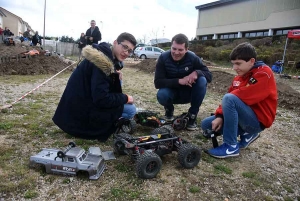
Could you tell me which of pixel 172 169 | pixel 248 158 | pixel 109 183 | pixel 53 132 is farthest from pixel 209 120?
pixel 53 132

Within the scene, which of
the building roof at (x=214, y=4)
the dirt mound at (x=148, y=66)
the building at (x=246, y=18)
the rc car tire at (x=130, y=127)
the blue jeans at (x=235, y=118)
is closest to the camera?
the blue jeans at (x=235, y=118)

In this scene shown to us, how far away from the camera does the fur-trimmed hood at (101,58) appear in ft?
9.54

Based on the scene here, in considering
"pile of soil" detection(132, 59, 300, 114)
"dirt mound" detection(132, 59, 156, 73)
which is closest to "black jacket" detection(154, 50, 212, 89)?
"pile of soil" detection(132, 59, 300, 114)

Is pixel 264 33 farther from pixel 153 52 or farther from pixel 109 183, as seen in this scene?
pixel 109 183

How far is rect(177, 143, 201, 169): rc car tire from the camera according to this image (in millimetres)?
2719

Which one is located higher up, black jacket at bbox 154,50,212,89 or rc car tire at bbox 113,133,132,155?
black jacket at bbox 154,50,212,89

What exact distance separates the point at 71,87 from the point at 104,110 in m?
0.52

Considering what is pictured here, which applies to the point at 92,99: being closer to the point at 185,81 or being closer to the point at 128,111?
the point at 128,111

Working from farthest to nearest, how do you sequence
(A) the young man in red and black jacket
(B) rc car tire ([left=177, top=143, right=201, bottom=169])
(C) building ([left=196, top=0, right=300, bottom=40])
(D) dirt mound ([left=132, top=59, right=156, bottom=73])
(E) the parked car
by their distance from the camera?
(C) building ([left=196, top=0, right=300, bottom=40])
(E) the parked car
(D) dirt mound ([left=132, top=59, right=156, bottom=73])
(A) the young man in red and black jacket
(B) rc car tire ([left=177, top=143, right=201, bottom=169])

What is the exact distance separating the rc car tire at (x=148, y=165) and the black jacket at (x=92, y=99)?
0.94 meters

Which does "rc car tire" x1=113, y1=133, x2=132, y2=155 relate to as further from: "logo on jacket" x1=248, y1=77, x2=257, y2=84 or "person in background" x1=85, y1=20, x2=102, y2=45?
"person in background" x1=85, y1=20, x2=102, y2=45

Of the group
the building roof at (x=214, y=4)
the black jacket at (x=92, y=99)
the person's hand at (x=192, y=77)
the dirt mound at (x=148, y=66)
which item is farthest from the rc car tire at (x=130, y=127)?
the building roof at (x=214, y=4)

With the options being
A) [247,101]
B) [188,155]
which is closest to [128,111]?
[188,155]

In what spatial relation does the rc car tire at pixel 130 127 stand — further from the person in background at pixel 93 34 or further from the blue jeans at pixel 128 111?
the person in background at pixel 93 34
